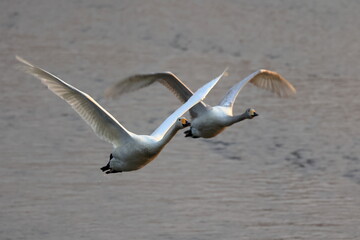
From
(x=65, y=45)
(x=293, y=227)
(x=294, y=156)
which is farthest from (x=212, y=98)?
(x=293, y=227)

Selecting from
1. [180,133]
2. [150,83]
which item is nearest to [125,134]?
[150,83]

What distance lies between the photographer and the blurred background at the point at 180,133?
511 inches

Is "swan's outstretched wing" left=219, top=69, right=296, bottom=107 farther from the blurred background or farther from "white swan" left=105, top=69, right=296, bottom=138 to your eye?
the blurred background

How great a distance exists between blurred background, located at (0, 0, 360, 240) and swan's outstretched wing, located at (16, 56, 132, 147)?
1302mm

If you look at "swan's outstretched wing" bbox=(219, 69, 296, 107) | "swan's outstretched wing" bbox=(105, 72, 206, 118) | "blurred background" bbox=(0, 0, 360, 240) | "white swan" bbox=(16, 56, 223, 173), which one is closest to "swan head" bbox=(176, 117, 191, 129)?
"white swan" bbox=(16, 56, 223, 173)

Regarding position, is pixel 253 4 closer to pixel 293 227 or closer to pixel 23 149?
pixel 23 149

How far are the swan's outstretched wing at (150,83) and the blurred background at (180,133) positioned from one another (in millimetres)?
1093

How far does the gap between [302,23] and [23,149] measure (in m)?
7.77

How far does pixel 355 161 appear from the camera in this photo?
49.6 feet

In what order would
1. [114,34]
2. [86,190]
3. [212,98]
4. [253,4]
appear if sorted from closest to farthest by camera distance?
[86,190], [212,98], [114,34], [253,4]

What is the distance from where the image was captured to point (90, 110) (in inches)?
452

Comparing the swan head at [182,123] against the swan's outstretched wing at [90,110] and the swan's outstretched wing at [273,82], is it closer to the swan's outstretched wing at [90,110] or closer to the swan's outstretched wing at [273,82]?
the swan's outstretched wing at [90,110]

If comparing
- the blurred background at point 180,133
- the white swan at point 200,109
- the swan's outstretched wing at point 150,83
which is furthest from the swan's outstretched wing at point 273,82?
the swan's outstretched wing at point 150,83

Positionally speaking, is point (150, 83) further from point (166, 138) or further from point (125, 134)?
point (166, 138)
